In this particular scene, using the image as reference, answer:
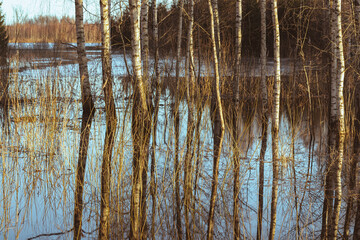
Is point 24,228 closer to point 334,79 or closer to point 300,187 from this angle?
point 300,187

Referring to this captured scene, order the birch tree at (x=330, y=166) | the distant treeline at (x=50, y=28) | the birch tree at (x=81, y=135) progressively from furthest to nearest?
1. the distant treeline at (x=50, y=28)
2. the birch tree at (x=330, y=166)
3. the birch tree at (x=81, y=135)

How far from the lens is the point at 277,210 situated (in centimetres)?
366

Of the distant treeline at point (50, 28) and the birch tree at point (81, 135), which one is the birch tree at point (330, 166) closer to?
the birch tree at point (81, 135)

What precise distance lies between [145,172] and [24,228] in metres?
1.57

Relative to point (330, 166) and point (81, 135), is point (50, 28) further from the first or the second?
point (330, 166)

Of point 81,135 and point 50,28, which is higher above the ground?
point 50,28

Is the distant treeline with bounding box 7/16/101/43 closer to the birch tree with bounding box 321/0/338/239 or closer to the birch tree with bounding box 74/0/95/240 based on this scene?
the birch tree with bounding box 74/0/95/240

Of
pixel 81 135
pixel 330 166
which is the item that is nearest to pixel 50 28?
pixel 81 135

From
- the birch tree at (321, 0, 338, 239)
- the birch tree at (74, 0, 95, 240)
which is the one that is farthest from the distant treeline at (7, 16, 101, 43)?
the birch tree at (321, 0, 338, 239)

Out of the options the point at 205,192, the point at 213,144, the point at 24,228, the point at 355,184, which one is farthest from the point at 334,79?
the point at 24,228

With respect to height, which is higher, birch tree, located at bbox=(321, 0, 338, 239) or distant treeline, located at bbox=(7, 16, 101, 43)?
distant treeline, located at bbox=(7, 16, 101, 43)

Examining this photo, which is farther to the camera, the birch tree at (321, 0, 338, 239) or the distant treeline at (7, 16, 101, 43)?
the distant treeline at (7, 16, 101, 43)

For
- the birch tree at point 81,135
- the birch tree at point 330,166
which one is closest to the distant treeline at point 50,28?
the birch tree at point 81,135

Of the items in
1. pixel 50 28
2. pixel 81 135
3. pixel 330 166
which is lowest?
pixel 330 166
